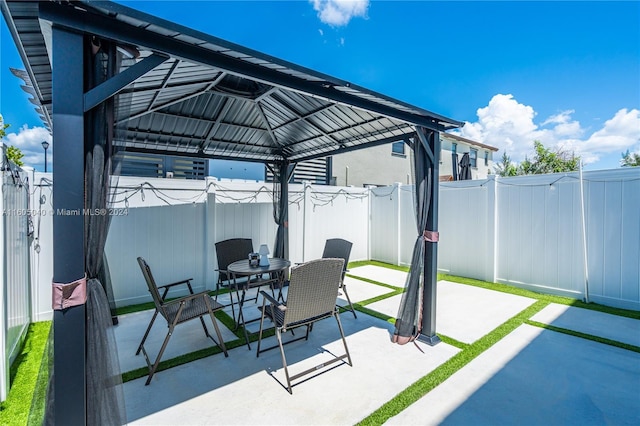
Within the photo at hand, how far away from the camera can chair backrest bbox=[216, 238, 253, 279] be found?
4.86 metres

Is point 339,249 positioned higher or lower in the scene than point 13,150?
lower

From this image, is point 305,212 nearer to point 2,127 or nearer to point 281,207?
point 281,207

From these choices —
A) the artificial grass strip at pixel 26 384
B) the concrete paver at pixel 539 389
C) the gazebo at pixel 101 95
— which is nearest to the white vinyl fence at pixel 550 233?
the concrete paver at pixel 539 389

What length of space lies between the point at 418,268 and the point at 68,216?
3231mm

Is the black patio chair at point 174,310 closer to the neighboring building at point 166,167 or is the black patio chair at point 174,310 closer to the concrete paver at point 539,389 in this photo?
the concrete paver at point 539,389

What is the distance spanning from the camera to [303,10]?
6.77 metres

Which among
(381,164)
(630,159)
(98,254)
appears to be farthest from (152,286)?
(630,159)

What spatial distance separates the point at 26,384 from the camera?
2684 mm

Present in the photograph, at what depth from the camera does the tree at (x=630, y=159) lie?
1923cm

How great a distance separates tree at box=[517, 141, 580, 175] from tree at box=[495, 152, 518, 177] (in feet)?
4.63

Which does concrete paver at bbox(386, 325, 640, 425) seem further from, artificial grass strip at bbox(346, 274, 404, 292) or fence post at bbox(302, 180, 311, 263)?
fence post at bbox(302, 180, 311, 263)

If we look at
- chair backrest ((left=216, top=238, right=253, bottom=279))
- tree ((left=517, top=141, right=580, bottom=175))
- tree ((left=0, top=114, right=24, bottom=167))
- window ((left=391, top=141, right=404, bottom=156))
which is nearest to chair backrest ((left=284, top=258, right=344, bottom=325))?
chair backrest ((left=216, top=238, right=253, bottom=279))

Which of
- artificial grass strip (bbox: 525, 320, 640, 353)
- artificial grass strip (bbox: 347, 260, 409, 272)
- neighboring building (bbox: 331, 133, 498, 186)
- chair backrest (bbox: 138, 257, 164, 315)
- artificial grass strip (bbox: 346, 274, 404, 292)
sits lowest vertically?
artificial grass strip (bbox: 525, 320, 640, 353)

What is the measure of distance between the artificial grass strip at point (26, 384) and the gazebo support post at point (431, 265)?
3589 millimetres
